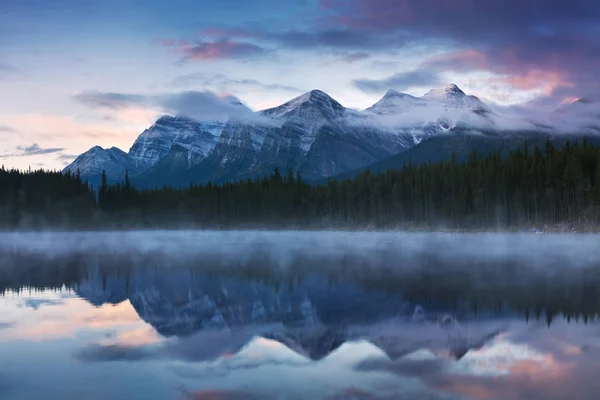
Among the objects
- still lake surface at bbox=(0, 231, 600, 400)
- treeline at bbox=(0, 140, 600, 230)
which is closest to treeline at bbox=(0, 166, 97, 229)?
treeline at bbox=(0, 140, 600, 230)

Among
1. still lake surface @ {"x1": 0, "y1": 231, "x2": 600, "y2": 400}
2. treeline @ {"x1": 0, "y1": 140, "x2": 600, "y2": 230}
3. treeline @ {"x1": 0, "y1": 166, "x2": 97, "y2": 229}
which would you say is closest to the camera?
still lake surface @ {"x1": 0, "y1": 231, "x2": 600, "y2": 400}

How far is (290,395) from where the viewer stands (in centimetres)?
1383

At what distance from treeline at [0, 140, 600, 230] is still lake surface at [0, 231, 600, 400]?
8671 cm

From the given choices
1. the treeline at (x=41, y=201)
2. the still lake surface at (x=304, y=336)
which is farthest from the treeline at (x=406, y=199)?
the still lake surface at (x=304, y=336)

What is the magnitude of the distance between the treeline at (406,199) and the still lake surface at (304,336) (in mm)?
86710

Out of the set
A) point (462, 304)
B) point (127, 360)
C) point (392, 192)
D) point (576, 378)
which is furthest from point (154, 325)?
point (392, 192)

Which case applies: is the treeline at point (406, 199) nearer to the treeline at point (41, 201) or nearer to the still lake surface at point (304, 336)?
the treeline at point (41, 201)

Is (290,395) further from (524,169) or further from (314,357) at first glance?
(524,169)

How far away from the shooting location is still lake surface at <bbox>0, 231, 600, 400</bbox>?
47.8ft

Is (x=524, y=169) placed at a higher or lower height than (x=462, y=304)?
higher

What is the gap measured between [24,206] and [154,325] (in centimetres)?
16329

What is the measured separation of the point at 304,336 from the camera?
67.1 ft

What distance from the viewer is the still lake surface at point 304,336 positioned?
1458 centimetres

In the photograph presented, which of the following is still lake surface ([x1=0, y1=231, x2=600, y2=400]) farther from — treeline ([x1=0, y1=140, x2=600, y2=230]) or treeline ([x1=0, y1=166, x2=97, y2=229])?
treeline ([x1=0, y1=166, x2=97, y2=229])
